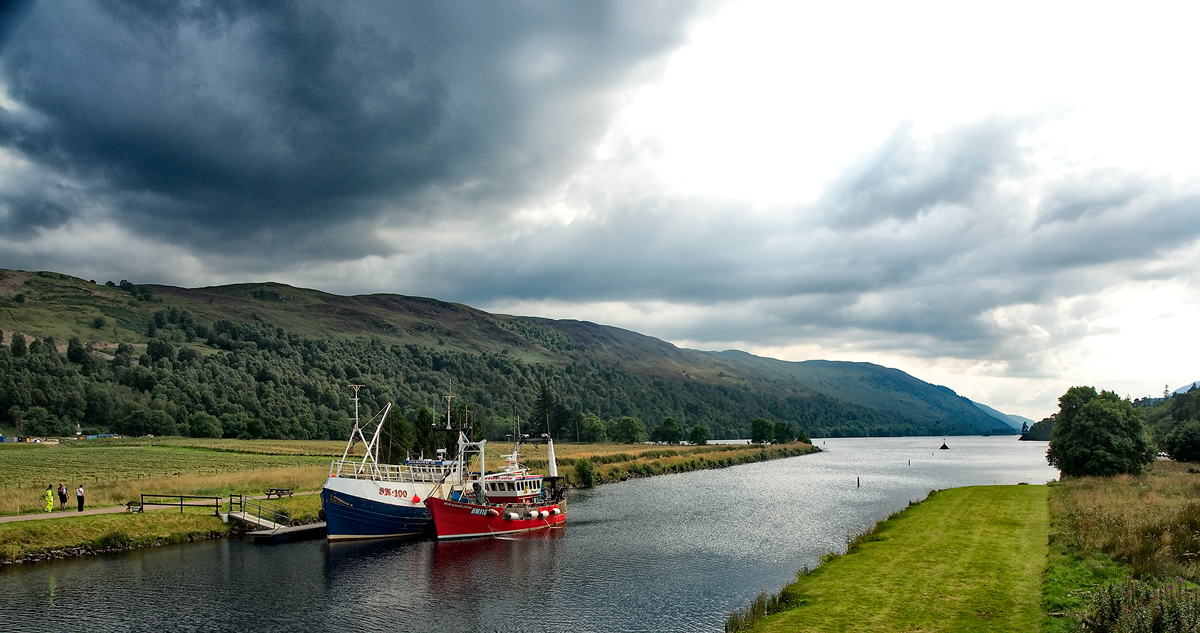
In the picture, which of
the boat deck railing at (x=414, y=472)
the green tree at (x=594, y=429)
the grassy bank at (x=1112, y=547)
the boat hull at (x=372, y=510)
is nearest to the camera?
the grassy bank at (x=1112, y=547)

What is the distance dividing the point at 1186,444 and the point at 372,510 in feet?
340

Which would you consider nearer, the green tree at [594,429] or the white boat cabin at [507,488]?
the white boat cabin at [507,488]

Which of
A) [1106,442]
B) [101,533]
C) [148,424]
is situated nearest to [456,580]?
[101,533]

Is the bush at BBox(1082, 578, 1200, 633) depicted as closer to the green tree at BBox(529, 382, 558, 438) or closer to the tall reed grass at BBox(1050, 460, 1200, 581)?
the tall reed grass at BBox(1050, 460, 1200, 581)

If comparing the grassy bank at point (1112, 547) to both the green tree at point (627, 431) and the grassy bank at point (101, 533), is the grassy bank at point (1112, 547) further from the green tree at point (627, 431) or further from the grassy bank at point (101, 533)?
the green tree at point (627, 431)

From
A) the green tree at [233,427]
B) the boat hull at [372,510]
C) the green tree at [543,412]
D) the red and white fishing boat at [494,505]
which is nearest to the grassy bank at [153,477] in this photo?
the boat hull at [372,510]

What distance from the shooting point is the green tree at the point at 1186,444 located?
91812 millimetres

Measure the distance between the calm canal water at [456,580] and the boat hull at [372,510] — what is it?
6.03 ft

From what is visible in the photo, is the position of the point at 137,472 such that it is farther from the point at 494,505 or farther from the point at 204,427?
the point at 204,427

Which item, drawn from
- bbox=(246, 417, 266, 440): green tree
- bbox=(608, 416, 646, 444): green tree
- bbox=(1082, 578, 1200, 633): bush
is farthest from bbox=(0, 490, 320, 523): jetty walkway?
bbox=(608, 416, 646, 444): green tree

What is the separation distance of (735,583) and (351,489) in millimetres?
28187

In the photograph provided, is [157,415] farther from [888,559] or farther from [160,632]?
[888,559]

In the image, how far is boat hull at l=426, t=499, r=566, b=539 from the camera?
5000 cm

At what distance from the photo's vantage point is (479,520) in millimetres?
51688
